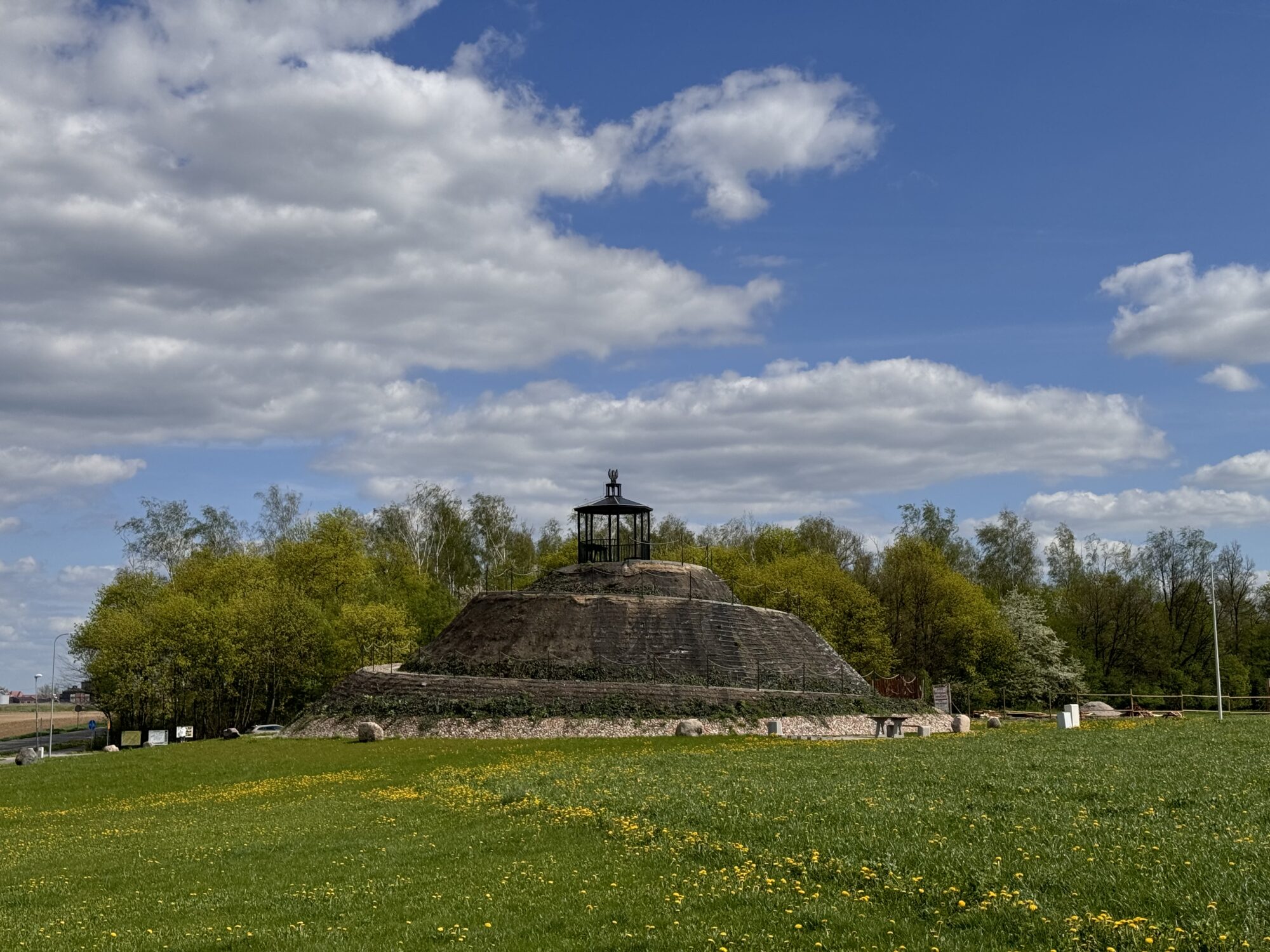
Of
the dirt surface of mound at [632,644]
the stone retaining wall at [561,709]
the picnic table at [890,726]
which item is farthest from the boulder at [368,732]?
the picnic table at [890,726]

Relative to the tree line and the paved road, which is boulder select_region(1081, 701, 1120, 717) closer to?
the tree line

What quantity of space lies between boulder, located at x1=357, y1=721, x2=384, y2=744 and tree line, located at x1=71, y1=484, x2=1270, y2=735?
23468 mm

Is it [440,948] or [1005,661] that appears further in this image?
[1005,661]

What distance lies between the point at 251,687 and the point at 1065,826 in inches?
2479

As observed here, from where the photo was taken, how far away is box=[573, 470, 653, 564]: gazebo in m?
59.6

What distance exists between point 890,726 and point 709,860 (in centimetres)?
2989

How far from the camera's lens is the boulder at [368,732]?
43.4 m

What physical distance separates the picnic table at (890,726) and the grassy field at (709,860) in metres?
15.0

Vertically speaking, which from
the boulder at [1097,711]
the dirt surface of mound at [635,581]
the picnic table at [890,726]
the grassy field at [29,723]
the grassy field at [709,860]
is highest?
the dirt surface of mound at [635,581]

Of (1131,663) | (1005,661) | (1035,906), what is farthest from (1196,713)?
(1035,906)

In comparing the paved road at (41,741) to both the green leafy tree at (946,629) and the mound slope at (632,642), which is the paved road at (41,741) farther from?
the green leafy tree at (946,629)

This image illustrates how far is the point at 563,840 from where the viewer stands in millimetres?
16078

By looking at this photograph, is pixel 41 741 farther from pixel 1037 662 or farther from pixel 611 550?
pixel 1037 662

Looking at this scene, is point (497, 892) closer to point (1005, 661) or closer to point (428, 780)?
point (428, 780)
